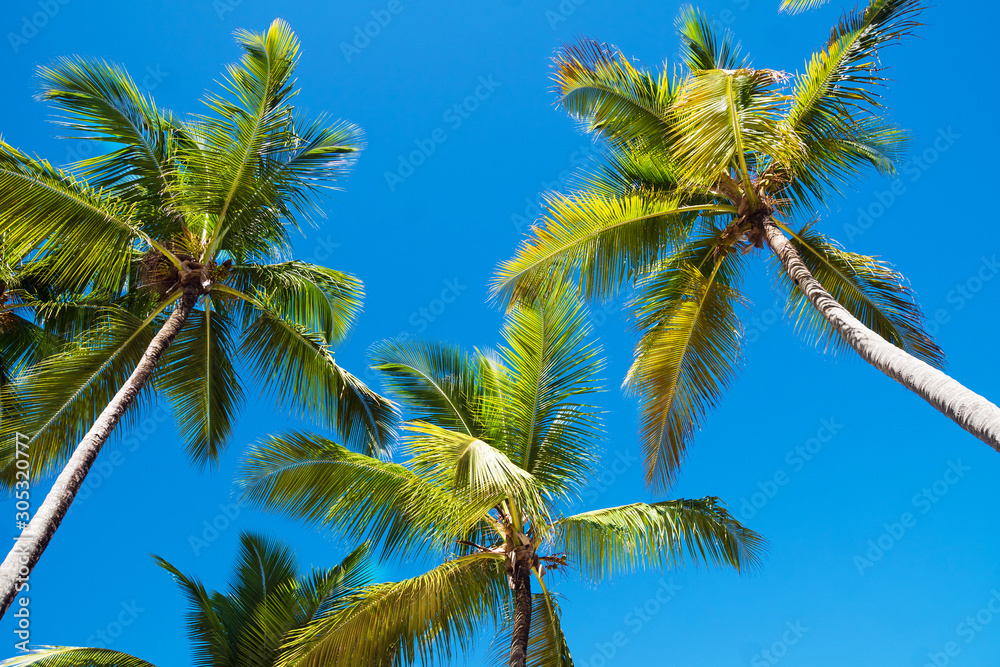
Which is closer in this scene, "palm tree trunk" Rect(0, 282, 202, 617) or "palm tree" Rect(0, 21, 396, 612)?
"palm tree trunk" Rect(0, 282, 202, 617)

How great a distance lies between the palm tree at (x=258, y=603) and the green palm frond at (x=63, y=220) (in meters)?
4.92

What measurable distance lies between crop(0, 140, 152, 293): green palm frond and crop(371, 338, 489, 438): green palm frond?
11.4 feet

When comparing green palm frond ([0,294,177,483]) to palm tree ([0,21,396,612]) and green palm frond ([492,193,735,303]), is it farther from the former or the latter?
green palm frond ([492,193,735,303])

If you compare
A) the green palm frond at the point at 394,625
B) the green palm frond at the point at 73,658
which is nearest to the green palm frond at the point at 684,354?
the green palm frond at the point at 394,625

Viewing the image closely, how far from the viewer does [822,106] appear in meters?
8.27

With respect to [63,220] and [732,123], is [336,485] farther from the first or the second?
[732,123]

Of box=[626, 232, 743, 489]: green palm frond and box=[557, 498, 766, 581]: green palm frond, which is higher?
box=[626, 232, 743, 489]: green palm frond

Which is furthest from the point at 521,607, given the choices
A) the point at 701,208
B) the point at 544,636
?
the point at 701,208

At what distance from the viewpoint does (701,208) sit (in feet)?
28.3

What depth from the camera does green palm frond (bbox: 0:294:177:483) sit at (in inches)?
330

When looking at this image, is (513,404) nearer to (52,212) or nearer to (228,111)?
(228,111)

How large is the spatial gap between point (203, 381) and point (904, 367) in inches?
348

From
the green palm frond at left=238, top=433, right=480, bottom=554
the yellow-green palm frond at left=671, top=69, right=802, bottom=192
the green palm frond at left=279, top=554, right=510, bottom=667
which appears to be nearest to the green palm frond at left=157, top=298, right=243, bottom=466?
the green palm frond at left=238, top=433, right=480, bottom=554

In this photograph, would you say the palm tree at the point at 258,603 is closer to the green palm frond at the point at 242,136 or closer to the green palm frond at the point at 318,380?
the green palm frond at the point at 318,380
